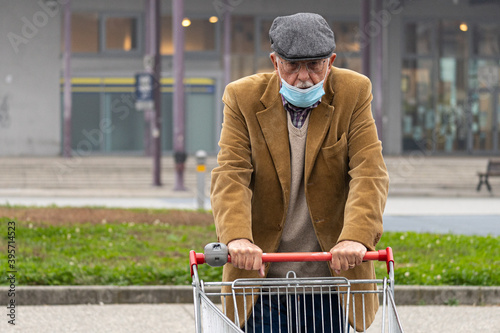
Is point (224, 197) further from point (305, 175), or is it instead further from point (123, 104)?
point (123, 104)

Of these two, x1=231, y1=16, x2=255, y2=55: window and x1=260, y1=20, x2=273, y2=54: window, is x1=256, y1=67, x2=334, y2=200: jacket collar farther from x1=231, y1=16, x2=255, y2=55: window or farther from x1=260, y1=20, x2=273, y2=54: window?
x1=260, y1=20, x2=273, y2=54: window

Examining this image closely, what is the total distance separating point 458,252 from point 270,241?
277 inches

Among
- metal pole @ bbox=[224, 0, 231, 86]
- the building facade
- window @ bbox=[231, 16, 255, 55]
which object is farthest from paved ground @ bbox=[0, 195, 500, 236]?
window @ bbox=[231, 16, 255, 55]

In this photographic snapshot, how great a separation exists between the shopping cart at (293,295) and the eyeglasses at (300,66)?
24.8 inches

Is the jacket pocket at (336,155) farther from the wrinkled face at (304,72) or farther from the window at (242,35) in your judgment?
the window at (242,35)

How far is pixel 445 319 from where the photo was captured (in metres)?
7.13

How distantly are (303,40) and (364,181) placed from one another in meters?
0.55

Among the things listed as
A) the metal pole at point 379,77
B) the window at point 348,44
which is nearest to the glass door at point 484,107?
the window at point 348,44

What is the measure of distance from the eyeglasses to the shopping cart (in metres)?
0.63

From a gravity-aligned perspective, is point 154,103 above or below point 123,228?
above

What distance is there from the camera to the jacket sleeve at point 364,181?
305 centimetres

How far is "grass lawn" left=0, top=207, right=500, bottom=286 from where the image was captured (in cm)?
808

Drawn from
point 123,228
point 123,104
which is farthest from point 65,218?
point 123,104

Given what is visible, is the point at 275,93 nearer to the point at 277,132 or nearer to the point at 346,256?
the point at 277,132
